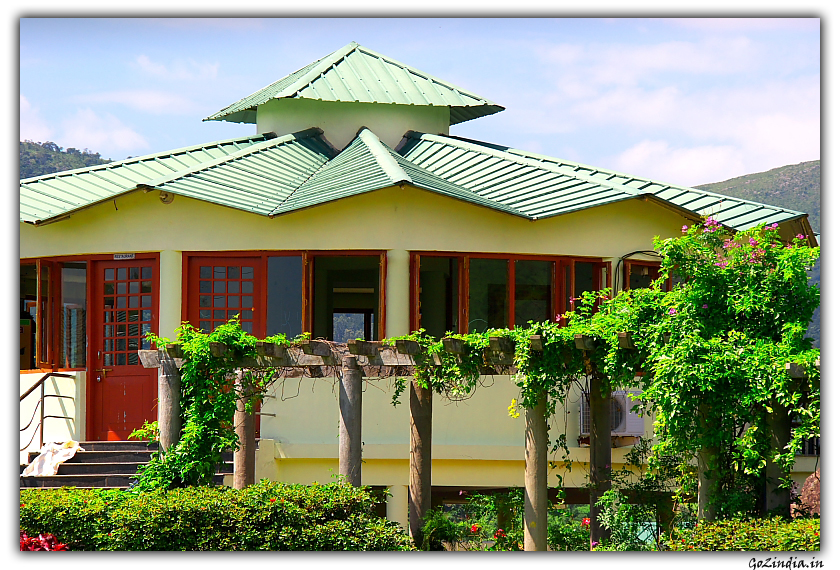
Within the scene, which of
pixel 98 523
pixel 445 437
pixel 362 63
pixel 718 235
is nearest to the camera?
pixel 98 523

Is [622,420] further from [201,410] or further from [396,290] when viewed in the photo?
[201,410]

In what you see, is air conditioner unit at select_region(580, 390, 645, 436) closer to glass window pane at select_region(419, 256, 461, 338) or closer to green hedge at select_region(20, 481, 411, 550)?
glass window pane at select_region(419, 256, 461, 338)

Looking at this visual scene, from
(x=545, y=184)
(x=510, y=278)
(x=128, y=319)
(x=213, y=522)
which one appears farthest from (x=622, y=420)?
(x=128, y=319)

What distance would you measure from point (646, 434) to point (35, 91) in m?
9.01

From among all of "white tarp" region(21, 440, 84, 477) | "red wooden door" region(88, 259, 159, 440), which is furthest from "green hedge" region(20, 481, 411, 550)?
"red wooden door" region(88, 259, 159, 440)

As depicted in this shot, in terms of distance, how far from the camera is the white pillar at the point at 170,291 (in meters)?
14.1

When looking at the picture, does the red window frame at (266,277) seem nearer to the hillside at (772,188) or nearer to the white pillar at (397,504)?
the white pillar at (397,504)

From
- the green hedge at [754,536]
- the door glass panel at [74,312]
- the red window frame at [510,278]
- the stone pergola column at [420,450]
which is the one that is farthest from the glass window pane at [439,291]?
the green hedge at [754,536]

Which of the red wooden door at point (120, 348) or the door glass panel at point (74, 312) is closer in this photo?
the red wooden door at point (120, 348)

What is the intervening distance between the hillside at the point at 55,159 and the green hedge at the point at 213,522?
5971 millimetres

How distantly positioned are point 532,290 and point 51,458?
685 centimetres

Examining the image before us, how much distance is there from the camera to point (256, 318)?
14211 millimetres

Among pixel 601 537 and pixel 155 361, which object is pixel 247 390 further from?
pixel 601 537

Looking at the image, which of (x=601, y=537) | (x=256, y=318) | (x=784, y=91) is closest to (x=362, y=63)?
(x=256, y=318)
